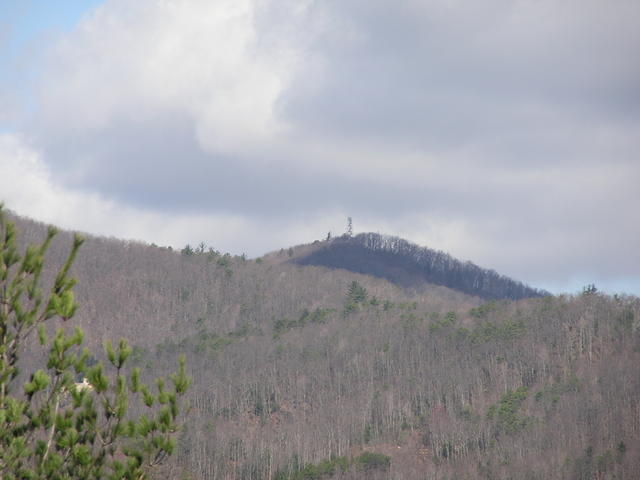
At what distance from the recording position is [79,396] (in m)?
17.8

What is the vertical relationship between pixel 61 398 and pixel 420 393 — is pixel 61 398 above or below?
below

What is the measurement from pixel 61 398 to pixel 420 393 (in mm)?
127477

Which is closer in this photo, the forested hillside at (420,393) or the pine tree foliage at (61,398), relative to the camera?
the pine tree foliage at (61,398)

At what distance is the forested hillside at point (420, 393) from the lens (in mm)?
112875

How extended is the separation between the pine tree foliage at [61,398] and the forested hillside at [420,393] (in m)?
80.0

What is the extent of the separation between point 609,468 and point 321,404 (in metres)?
56.2

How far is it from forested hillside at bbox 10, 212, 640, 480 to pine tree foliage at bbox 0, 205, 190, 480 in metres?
80.0

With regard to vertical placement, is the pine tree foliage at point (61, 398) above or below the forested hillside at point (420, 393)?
below

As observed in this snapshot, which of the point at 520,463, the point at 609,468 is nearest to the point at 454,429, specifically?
the point at 520,463

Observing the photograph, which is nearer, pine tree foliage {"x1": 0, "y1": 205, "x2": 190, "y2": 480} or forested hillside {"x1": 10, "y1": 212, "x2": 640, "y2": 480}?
pine tree foliage {"x1": 0, "y1": 205, "x2": 190, "y2": 480}

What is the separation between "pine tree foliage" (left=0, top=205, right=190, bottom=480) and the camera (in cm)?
1778

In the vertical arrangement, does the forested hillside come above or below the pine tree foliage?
above

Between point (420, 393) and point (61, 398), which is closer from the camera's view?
point (61, 398)

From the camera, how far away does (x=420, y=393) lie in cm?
14288
